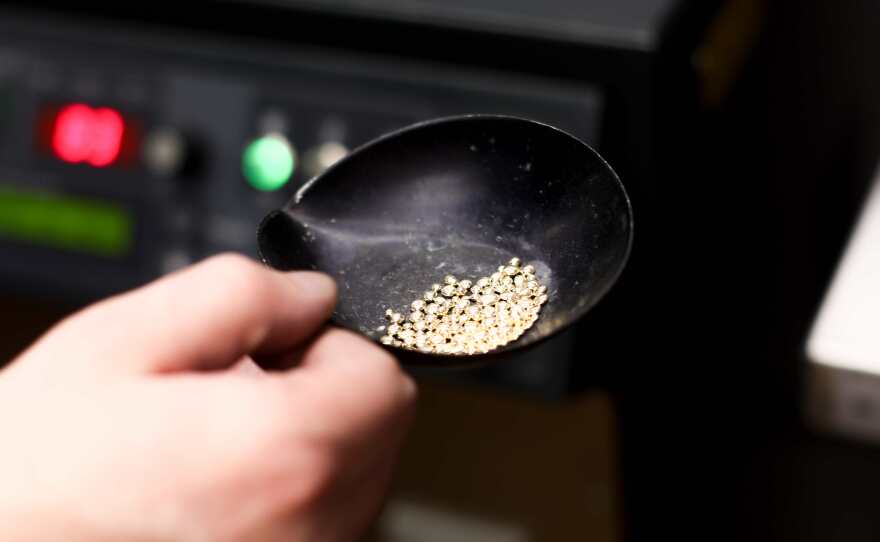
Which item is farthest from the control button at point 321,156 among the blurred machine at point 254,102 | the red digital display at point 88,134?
the red digital display at point 88,134

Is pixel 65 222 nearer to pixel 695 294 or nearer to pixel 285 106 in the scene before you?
pixel 285 106

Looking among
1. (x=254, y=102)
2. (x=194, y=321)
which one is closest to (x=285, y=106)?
(x=254, y=102)

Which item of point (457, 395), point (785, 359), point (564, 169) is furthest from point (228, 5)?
point (785, 359)

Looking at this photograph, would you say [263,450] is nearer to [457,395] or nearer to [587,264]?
[587,264]

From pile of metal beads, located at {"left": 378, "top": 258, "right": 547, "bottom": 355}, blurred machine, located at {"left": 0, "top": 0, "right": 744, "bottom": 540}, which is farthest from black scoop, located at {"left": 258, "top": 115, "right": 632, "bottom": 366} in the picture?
blurred machine, located at {"left": 0, "top": 0, "right": 744, "bottom": 540}

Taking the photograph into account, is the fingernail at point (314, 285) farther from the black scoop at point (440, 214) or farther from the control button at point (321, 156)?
the control button at point (321, 156)

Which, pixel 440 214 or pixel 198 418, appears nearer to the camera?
pixel 198 418

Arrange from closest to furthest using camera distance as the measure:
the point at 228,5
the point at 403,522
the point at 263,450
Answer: the point at 263,450 < the point at 228,5 < the point at 403,522
